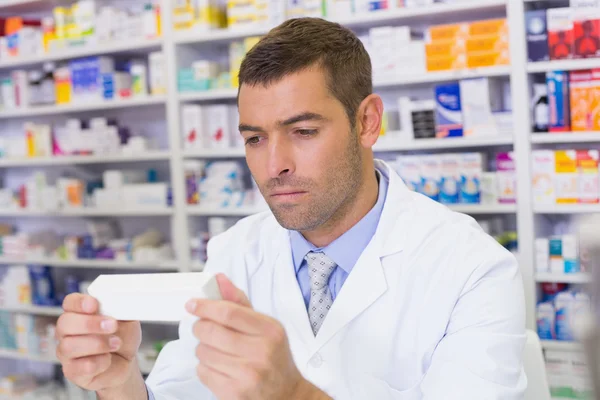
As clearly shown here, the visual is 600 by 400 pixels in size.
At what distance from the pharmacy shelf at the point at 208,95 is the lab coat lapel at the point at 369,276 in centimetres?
210

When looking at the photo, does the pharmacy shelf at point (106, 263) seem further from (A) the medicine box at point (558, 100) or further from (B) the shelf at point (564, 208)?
(A) the medicine box at point (558, 100)

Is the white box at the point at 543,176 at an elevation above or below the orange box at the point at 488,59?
below

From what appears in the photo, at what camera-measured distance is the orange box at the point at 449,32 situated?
2.93 m

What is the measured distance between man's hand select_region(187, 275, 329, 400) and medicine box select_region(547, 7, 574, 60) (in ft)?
8.01

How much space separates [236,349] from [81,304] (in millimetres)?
271

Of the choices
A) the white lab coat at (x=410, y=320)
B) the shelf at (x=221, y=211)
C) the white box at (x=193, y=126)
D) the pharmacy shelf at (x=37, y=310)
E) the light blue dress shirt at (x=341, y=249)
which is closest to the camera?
the white lab coat at (x=410, y=320)

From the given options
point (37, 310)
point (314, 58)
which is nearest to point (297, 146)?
point (314, 58)

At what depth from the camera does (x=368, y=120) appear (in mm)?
1530

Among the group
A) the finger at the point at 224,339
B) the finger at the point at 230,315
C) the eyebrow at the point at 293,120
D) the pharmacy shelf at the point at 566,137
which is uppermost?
the eyebrow at the point at 293,120

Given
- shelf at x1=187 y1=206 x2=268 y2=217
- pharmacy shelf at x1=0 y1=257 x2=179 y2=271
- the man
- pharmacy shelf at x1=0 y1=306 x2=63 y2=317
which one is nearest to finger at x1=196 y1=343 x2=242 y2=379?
the man

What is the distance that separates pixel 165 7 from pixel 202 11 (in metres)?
0.22

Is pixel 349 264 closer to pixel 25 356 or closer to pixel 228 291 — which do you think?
pixel 228 291

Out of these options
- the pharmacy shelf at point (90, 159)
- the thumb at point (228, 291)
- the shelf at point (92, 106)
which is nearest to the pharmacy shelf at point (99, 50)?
the shelf at point (92, 106)

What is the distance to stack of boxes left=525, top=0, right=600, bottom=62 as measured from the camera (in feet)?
8.92
